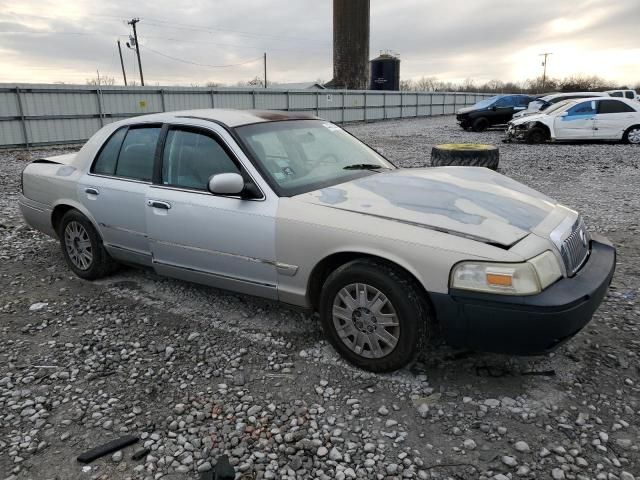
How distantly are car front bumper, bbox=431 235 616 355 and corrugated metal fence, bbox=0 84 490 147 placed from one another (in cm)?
1658

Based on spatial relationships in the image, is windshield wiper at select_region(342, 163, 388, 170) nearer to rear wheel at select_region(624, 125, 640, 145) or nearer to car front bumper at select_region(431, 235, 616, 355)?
car front bumper at select_region(431, 235, 616, 355)

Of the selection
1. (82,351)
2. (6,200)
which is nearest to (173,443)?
(82,351)

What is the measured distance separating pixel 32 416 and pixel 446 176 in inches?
122

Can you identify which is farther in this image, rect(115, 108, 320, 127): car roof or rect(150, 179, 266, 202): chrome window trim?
rect(115, 108, 320, 127): car roof

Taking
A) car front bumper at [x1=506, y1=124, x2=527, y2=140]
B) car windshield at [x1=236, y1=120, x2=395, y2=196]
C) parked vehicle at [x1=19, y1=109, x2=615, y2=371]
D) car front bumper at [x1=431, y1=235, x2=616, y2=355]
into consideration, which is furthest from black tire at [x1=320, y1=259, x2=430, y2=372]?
car front bumper at [x1=506, y1=124, x2=527, y2=140]

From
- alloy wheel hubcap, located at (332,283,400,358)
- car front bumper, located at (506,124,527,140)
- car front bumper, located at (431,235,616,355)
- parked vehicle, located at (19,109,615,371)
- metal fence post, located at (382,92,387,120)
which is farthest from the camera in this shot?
metal fence post, located at (382,92,387,120)

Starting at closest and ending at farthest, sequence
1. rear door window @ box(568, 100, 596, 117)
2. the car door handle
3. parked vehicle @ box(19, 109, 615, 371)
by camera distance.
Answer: parked vehicle @ box(19, 109, 615, 371), the car door handle, rear door window @ box(568, 100, 596, 117)

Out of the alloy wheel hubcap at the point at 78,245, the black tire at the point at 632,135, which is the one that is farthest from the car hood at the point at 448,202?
the black tire at the point at 632,135

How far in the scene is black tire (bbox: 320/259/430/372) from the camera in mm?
2794

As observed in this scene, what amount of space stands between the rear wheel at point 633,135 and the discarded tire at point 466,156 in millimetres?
10828

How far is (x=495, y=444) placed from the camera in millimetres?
2492

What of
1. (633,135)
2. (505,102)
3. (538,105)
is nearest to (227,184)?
(633,135)

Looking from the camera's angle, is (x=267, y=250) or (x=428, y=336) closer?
(x=428, y=336)

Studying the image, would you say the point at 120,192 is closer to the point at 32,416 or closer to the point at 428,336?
the point at 32,416
